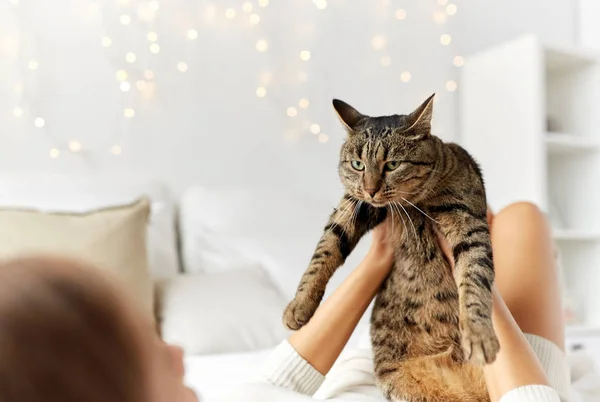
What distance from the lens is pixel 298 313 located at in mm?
911

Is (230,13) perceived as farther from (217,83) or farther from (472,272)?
(472,272)

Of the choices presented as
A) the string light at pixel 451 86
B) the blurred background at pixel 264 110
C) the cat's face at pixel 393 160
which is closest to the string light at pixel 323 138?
the blurred background at pixel 264 110

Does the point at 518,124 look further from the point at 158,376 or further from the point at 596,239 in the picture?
the point at 158,376

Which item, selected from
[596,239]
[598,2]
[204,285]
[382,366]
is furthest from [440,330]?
[598,2]

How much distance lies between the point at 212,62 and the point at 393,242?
1451mm

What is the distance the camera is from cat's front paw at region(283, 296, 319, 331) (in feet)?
2.99

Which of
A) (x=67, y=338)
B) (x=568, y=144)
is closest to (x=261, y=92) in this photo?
(x=568, y=144)

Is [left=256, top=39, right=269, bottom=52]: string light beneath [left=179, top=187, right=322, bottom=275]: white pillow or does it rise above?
above

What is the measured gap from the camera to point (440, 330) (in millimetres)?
939

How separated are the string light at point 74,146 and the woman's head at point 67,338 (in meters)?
1.79

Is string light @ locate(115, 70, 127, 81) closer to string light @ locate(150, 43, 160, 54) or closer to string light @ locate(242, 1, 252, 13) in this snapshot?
string light @ locate(150, 43, 160, 54)

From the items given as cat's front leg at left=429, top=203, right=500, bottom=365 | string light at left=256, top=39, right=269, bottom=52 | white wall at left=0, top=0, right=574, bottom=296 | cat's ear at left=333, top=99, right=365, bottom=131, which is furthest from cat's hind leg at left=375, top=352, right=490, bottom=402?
string light at left=256, top=39, right=269, bottom=52

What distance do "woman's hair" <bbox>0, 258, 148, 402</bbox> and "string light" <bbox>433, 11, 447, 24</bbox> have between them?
2.57 meters

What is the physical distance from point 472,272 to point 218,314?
0.88 m
